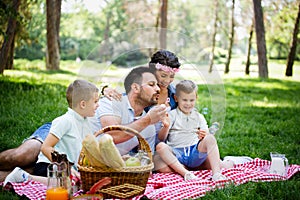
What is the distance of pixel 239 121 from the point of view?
7234 mm

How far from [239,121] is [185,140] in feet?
11.8

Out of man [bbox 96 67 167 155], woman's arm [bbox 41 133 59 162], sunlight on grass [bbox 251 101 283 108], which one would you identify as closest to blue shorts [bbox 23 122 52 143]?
woman's arm [bbox 41 133 59 162]

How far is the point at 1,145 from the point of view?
15.5ft

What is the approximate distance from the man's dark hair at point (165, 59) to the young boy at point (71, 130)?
470mm

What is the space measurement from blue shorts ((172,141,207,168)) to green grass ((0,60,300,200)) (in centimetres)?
22

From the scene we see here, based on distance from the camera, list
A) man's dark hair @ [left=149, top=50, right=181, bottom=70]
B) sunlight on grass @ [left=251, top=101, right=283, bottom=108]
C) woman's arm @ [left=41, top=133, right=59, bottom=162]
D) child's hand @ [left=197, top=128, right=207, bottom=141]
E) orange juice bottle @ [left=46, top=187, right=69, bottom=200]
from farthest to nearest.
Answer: sunlight on grass @ [left=251, top=101, right=283, bottom=108] < child's hand @ [left=197, top=128, right=207, bottom=141] < woman's arm @ [left=41, top=133, right=59, bottom=162] < man's dark hair @ [left=149, top=50, right=181, bottom=70] < orange juice bottle @ [left=46, top=187, right=69, bottom=200]

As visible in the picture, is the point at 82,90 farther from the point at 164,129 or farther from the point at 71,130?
the point at 164,129

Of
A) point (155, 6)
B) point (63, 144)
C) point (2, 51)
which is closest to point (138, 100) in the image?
point (63, 144)

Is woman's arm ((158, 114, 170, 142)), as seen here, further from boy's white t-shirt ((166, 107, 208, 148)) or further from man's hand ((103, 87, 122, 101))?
man's hand ((103, 87, 122, 101))

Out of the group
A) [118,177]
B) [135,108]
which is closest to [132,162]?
[118,177]

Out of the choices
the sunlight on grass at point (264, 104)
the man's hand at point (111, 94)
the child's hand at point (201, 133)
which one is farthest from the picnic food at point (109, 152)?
the sunlight on grass at point (264, 104)

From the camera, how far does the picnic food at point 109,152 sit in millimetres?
3123

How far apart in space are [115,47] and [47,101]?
398 centimetres

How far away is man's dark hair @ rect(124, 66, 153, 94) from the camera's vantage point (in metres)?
3.34
